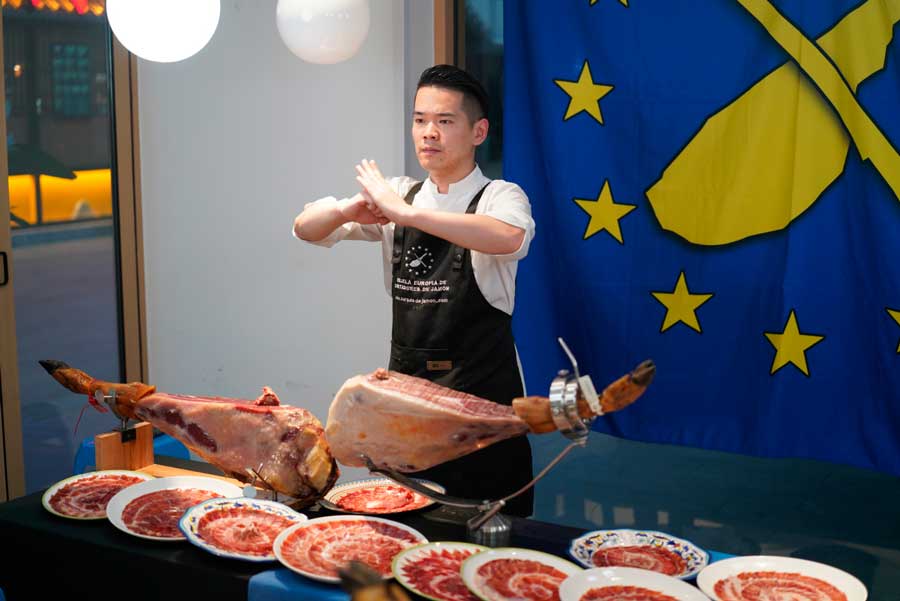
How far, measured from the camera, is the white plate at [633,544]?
2051mm

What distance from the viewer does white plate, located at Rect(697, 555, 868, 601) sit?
1.92 metres

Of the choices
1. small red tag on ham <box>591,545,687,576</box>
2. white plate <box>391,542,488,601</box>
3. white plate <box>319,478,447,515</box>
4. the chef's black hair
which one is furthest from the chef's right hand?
small red tag on ham <box>591,545,687,576</box>

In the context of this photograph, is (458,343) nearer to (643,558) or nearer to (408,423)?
(408,423)

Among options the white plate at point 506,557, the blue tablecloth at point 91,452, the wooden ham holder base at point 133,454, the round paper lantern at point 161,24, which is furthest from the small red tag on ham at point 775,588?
the round paper lantern at point 161,24

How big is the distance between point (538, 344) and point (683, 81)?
1.19 metres

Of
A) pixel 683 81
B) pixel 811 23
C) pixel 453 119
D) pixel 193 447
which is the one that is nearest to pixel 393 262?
pixel 453 119

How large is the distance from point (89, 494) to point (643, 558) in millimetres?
A: 1339

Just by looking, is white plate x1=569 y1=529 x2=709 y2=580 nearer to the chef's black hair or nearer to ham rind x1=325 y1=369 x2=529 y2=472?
ham rind x1=325 y1=369 x2=529 y2=472

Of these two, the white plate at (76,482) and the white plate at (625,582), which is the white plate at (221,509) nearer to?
the white plate at (76,482)

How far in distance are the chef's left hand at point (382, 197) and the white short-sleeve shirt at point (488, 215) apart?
0.15 metres

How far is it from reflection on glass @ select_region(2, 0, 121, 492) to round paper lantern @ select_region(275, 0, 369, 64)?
1.29m

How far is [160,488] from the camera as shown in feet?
8.17

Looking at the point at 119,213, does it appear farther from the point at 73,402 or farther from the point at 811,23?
the point at 811,23

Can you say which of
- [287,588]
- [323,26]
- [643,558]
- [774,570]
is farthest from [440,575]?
[323,26]
